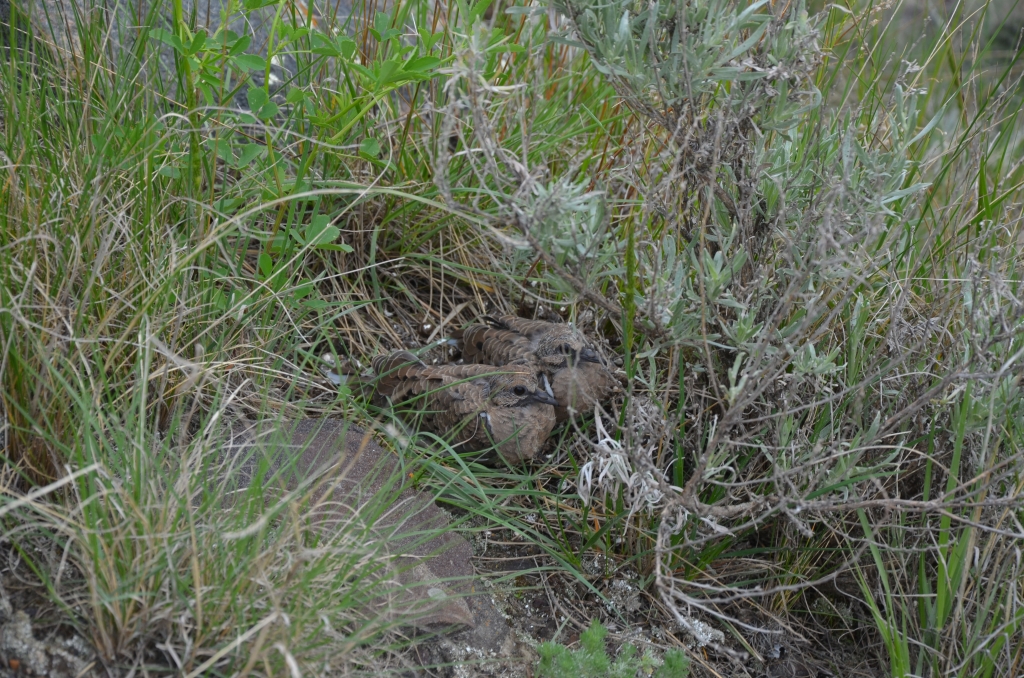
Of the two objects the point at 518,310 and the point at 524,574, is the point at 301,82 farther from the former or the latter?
the point at 524,574

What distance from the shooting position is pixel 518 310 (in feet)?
11.9

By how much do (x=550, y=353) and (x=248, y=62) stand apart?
4.57ft

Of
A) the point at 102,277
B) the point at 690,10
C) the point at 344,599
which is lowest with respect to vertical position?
the point at 344,599

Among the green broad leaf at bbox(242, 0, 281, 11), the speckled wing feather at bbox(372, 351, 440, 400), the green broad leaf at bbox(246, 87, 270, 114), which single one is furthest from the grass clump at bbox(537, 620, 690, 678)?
the green broad leaf at bbox(242, 0, 281, 11)

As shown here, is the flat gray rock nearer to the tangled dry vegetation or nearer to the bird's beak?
the tangled dry vegetation

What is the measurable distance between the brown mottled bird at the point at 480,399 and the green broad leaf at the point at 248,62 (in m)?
1.01

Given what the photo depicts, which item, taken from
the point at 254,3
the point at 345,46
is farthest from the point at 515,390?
the point at 254,3

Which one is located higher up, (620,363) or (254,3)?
(254,3)

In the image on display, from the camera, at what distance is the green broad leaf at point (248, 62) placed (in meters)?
2.66

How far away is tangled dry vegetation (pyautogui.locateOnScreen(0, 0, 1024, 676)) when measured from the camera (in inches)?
81.0

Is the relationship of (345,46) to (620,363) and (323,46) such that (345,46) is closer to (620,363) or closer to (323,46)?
(323,46)

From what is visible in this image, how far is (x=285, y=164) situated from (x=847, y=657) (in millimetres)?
→ 2433

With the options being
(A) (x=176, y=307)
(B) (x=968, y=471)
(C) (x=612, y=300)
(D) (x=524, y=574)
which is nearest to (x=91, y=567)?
(A) (x=176, y=307)

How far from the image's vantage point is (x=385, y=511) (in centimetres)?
257
